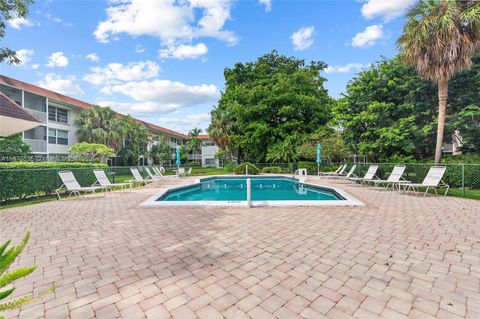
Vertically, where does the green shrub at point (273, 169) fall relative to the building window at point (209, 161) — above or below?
below

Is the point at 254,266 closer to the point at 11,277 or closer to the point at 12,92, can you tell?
the point at 11,277

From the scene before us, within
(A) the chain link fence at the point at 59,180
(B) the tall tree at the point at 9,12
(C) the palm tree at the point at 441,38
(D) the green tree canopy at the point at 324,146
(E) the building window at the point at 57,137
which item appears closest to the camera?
(B) the tall tree at the point at 9,12

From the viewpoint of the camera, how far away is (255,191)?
13.6 metres

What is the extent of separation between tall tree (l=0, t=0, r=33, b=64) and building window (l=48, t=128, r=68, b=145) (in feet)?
58.1

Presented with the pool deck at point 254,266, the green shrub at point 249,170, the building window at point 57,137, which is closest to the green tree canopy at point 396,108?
the green shrub at point 249,170

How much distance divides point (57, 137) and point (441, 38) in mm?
29663

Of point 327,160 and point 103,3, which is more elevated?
point 103,3

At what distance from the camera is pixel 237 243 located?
4184 mm

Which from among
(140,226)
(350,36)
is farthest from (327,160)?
(140,226)

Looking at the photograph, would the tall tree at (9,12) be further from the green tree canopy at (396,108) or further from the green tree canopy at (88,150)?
the green tree canopy at (396,108)

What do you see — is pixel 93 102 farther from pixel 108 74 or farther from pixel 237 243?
pixel 237 243

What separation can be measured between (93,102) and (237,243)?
2902 centimetres

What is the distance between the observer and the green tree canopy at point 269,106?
24.5m

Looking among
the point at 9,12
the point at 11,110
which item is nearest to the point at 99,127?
the point at 9,12
